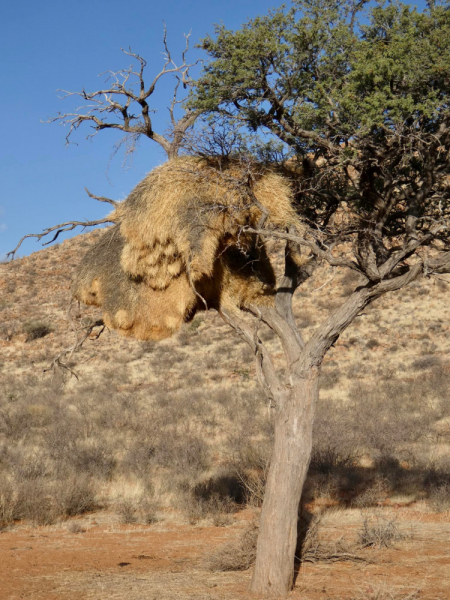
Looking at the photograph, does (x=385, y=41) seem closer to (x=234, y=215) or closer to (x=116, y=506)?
(x=234, y=215)

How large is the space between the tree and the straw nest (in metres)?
0.30

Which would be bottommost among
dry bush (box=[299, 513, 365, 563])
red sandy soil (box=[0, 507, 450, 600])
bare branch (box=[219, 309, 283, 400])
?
red sandy soil (box=[0, 507, 450, 600])

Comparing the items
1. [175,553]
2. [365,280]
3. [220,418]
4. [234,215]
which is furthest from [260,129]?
[220,418]

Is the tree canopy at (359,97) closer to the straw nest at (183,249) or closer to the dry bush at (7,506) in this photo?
the straw nest at (183,249)

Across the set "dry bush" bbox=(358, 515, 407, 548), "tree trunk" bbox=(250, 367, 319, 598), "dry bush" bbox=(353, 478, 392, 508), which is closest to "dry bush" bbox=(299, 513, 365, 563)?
"dry bush" bbox=(358, 515, 407, 548)

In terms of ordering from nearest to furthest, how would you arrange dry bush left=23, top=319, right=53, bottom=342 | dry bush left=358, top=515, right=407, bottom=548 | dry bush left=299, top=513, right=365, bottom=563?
1. dry bush left=299, top=513, right=365, bottom=563
2. dry bush left=358, top=515, right=407, bottom=548
3. dry bush left=23, top=319, right=53, bottom=342

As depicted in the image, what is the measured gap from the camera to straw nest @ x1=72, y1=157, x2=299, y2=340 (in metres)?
6.77

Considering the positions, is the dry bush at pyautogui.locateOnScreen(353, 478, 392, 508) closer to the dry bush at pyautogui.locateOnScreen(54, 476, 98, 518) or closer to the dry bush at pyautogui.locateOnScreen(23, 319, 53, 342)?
the dry bush at pyautogui.locateOnScreen(54, 476, 98, 518)

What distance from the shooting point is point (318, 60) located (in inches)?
296

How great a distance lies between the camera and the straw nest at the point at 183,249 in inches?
266

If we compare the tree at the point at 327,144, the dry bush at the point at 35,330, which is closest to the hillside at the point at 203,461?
the tree at the point at 327,144

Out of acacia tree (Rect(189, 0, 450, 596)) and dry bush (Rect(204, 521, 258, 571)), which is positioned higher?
acacia tree (Rect(189, 0, 450, 596))

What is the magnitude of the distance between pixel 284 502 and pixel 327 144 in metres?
4.17

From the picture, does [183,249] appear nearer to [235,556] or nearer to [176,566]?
[235,556]
